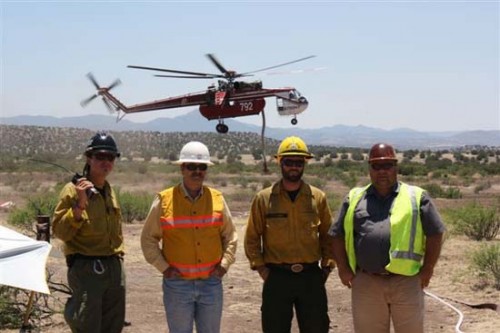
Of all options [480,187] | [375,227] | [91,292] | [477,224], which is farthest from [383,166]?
[480,187]

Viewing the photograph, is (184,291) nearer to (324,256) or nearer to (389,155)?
(324,256)

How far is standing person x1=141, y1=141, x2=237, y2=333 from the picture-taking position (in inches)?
202

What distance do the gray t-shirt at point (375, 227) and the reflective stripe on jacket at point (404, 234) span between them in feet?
0.12

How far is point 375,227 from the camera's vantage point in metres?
5.07

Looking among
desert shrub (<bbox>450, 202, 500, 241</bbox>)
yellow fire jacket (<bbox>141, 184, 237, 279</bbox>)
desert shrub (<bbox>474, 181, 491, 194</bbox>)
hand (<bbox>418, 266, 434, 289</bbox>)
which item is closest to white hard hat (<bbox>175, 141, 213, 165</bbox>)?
yellow fire jacket (<bbox>141, 184, 237, 279</bbox>)

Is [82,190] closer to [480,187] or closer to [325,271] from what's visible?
[325,271]

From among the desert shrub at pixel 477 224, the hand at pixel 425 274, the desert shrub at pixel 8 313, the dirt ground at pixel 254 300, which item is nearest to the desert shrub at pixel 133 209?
the dirt ground at pixel 254 300

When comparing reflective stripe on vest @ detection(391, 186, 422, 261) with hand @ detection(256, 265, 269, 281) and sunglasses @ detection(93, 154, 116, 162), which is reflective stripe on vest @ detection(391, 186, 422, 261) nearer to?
hand @ detection(256, 265, 269, 281)

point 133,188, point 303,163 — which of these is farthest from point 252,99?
point 303,163

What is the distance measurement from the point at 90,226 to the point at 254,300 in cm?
526

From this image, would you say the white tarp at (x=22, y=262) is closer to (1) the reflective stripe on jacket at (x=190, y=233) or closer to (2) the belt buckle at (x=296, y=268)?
(1) the reflective stripe on jacket at (x=190, y=233)

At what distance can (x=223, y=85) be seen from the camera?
28625 millimetres

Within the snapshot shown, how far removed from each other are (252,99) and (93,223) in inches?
938

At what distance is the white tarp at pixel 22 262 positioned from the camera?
5.08m
